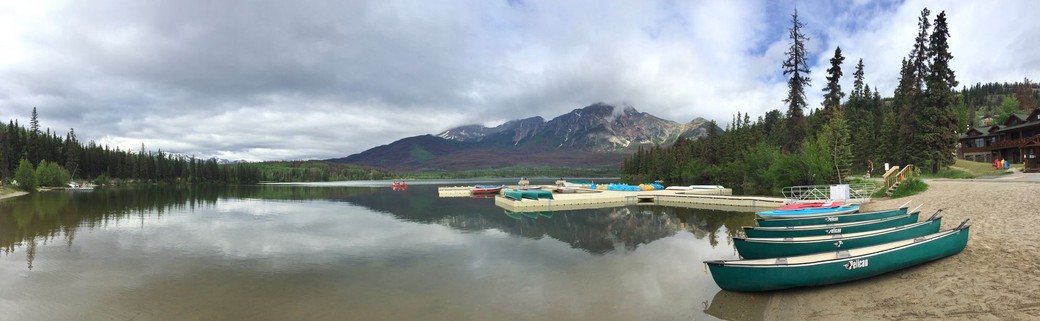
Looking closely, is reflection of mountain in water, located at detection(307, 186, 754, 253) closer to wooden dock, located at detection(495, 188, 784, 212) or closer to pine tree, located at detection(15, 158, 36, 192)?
wooden dock, located at detection(495, 188, 784, 212)

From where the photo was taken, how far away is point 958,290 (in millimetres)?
10086

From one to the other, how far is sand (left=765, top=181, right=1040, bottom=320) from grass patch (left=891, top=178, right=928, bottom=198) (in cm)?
1590

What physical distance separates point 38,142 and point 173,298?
163 metres

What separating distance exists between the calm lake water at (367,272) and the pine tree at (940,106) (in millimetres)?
27854

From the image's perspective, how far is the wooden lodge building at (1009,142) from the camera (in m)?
45.7

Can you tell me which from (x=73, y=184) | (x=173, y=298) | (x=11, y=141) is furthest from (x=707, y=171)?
(x=11, y=141)

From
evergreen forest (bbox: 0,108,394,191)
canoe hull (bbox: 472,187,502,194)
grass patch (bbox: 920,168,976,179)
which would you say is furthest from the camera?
evergreen forest (bbox: 0,108,394,191)

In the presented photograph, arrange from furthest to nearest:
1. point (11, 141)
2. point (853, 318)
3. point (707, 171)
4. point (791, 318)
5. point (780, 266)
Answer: point (11, 141) < point (707, 171) < point (780, 266) < point (791, 318) < point (853, 318)

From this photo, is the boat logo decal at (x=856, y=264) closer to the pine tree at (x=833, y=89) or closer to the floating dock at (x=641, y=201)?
the floating dock at (x=641, y=201)

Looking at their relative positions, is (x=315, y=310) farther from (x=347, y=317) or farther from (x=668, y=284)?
(x=668, y=284)

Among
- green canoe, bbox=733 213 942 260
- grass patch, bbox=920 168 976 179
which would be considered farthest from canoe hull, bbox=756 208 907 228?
grass patch, bbox=920 168 976 179

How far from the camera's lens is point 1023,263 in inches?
419

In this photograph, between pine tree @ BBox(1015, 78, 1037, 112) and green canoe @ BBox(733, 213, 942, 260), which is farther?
pine tree @ BBox(1015, 78, 1037, 112)

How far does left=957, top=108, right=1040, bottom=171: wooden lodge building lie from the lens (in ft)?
150
